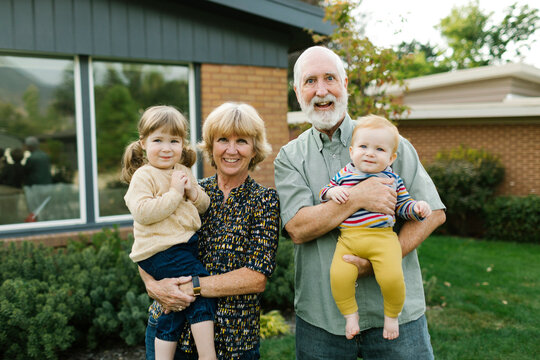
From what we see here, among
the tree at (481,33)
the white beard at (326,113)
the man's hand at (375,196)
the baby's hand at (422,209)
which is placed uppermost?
the tree at (481,33)

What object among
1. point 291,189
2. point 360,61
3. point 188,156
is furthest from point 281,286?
point 291,189

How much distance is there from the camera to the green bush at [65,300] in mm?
3525

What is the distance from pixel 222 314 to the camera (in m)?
2.10

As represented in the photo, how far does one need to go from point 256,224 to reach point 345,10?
3466mm

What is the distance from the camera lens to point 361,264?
1.96m

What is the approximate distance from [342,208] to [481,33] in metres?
43.3

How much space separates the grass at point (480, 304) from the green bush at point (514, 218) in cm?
92

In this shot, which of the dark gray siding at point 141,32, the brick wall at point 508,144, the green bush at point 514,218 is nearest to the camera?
the dark gray siding at point 141,32

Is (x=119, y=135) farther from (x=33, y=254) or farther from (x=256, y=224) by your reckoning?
(x=256, y=224)

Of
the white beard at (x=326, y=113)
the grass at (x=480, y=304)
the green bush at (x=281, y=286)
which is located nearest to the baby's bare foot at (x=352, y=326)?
the white beard at (x=326, y=113)

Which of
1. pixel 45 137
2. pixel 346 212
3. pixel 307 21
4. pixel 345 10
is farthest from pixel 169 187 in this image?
pixel 307 21

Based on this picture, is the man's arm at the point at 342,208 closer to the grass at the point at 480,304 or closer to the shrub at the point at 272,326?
the grass at the point at 480,304

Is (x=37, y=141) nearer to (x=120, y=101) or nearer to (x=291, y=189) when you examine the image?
(x=120, y=101)

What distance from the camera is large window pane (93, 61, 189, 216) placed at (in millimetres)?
5918
